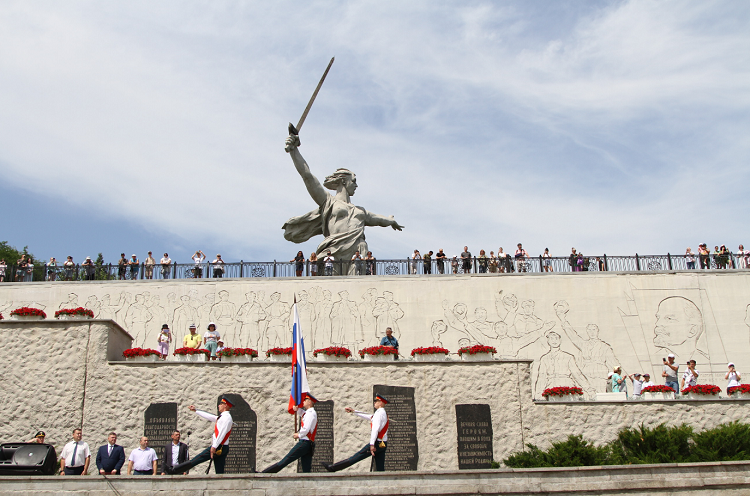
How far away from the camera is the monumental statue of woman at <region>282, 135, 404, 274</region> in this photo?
21.0 metres

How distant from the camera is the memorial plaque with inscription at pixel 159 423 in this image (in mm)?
13305

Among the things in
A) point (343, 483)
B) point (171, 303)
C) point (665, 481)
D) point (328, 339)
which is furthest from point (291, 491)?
point (171, 303)

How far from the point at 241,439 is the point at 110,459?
9.41 ft

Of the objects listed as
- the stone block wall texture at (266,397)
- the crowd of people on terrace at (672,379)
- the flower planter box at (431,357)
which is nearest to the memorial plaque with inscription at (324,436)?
the stone block wall texture at (266,397)

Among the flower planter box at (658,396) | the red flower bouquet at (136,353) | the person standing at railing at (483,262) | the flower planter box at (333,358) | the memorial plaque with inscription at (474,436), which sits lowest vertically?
the memorial plaque with inscription at (474,436)

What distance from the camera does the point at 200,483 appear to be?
881 centimetres

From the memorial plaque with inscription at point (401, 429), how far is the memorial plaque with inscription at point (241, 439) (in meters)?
2.38

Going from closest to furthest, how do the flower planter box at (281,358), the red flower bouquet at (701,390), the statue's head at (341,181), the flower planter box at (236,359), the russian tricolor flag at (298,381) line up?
the russian tricolor flag at (298,381), the red flower bouquet at (701,390), the flower planter box at (236,359), the flower planter box at (281,358), the statue's head at (341,181)

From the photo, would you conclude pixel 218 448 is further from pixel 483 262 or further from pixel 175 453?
pixel 483 262

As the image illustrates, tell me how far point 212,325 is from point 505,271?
8687 millimetres

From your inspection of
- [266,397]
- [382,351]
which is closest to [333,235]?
[382,351]

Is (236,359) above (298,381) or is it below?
above

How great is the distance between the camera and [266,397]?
13852mm

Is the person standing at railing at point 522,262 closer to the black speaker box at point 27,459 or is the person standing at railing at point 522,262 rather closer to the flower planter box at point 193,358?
the flower planter box at point 193,358
